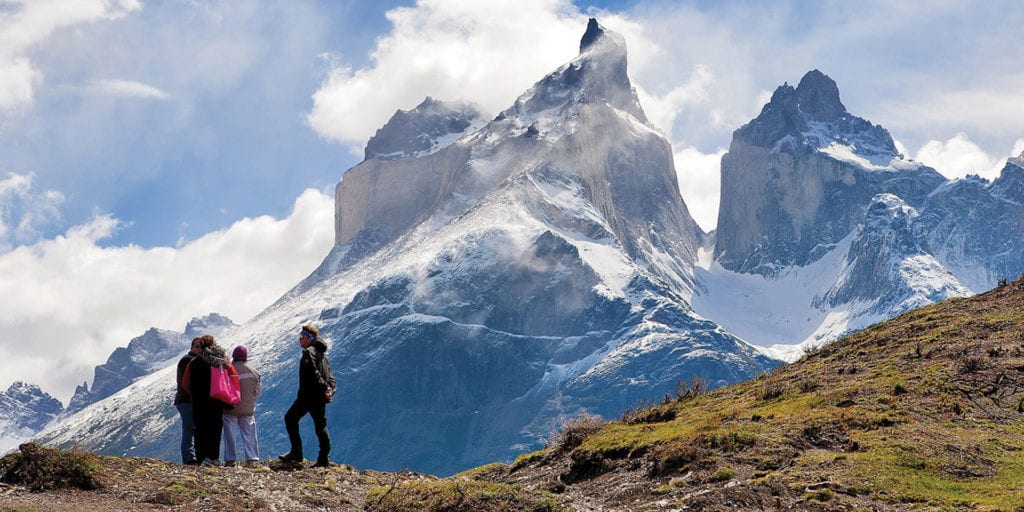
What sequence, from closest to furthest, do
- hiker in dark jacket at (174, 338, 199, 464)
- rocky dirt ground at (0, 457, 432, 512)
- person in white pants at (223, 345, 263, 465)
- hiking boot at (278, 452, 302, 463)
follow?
rocky dirt ground at (0, 457, 432, 512) < hiker in dark jacket at (174, 338, 199, 464) < hiking boot at (278, 452, 302, 463) < person in white pants at (223, 345, 263, 465)

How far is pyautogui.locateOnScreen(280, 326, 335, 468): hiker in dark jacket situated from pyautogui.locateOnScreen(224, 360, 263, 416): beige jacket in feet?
5.77

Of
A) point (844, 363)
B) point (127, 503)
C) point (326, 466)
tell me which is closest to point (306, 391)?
point (326, 466)

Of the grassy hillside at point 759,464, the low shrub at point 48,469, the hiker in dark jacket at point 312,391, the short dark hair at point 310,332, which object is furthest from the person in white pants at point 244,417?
the low shrub at point 48,469

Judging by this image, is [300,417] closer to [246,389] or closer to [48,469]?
[246,389]

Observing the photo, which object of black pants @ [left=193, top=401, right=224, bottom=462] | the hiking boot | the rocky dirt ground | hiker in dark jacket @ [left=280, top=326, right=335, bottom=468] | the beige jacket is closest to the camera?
the rocky dirt ground

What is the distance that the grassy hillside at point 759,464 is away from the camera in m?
25.0

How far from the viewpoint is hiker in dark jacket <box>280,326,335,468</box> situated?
3161 cm

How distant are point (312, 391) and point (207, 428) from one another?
10.1 feet

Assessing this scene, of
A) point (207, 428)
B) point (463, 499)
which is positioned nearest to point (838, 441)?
point (463, 499)

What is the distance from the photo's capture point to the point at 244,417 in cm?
3316

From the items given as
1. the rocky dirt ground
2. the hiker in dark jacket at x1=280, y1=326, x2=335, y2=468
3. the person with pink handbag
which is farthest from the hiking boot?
the person with pink handbag

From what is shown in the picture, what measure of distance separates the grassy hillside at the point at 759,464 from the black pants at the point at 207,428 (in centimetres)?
152

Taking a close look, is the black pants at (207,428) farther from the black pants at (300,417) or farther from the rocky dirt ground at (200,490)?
the black pants at (300,417)

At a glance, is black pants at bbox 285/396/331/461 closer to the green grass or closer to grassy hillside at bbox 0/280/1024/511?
grassy hillside at bbox 0/280/1024/511
